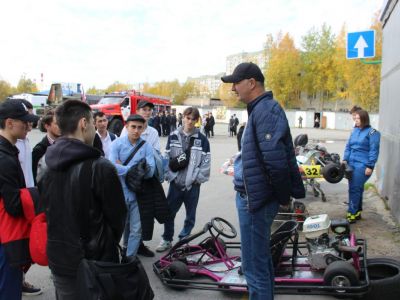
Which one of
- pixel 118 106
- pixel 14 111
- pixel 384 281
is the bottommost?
pixel 384 281

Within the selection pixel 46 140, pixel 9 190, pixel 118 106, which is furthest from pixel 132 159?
pixel 118 106

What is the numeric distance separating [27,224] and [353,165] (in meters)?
5.33

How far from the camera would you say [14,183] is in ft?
9.11

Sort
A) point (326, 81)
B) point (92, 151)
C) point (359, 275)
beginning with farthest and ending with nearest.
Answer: point (326, 81), point (359, 275), point (92, 151)

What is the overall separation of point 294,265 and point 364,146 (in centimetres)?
311

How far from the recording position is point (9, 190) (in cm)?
274

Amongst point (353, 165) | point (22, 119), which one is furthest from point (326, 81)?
point (22, 119)

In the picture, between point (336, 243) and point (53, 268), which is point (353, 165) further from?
point (53, 268)

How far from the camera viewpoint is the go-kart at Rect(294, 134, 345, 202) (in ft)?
20.7

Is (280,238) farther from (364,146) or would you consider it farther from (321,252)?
(364,146)

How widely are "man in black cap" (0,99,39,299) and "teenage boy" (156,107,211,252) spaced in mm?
2508

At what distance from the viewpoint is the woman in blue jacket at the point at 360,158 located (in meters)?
6.27

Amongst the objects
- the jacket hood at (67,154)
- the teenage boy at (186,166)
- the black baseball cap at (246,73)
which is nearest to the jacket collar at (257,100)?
the black baseball cap at (246,73)

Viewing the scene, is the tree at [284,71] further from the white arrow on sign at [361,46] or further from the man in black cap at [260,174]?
the man in black cap at [260,174]
